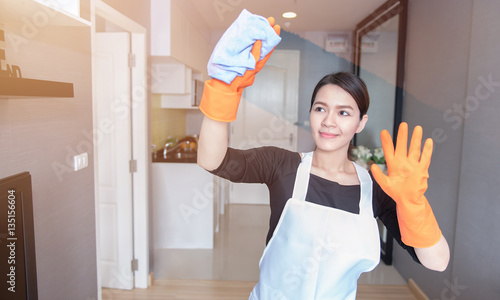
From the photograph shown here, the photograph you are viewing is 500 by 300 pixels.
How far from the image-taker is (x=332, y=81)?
1166 millimetres

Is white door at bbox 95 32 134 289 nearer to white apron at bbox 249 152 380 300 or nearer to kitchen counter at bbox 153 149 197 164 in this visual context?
kitchen counter at bbox 153 149 197 164

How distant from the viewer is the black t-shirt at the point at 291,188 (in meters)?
1.13

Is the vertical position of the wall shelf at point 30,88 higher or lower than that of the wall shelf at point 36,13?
lower

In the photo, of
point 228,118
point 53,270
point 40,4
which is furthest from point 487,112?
point 53,270

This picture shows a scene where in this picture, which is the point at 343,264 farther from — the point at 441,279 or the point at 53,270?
the point at 441,279

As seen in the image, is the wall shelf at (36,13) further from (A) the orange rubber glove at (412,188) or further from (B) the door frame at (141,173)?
(B) the door frame at (141,173)

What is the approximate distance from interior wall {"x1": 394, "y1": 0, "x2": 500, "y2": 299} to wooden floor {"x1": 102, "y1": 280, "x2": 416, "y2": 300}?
0.74ft

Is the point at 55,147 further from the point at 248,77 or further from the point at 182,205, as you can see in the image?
the point at 182,205

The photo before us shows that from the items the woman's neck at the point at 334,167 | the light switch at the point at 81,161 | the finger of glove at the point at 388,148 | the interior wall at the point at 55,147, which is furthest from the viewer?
the light switch at the point at 81,161

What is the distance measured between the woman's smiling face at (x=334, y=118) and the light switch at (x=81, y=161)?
1.19 metres

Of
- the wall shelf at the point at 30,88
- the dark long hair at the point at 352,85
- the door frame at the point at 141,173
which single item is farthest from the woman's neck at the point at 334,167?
the door frame at the point at 141,173

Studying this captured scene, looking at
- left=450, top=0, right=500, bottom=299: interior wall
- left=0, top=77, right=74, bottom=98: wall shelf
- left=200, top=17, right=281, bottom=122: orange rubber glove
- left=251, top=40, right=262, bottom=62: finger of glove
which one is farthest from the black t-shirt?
left=450, top=0, right=500, bottom=299: interior wall

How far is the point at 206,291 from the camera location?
2.71 m

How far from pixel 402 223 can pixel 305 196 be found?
0.28m
